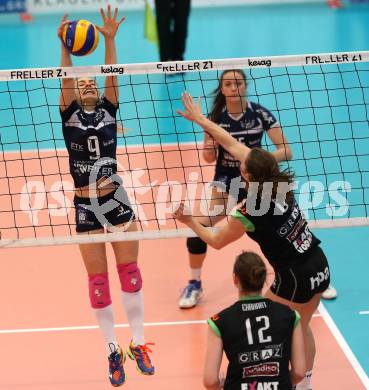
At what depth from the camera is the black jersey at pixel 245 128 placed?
24.1 ft

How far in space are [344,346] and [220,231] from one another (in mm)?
2068

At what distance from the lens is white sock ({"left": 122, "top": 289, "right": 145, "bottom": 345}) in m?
6.20

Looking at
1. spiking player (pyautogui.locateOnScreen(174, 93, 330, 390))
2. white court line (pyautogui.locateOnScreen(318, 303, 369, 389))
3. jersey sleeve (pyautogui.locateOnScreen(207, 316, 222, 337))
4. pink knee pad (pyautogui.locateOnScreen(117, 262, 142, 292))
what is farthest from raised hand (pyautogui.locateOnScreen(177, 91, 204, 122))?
white court line (pyautogui.locateOnScreen(318, 303, 369, 389))

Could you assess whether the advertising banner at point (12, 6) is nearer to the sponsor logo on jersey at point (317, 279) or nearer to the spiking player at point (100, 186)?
the spiking player at point (100, 186)

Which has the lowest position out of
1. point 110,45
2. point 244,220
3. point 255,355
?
point 255,355

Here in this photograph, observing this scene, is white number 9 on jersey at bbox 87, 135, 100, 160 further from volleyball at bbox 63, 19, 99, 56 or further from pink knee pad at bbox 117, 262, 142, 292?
pink knee pad at bbox 117, 262, 142, 292

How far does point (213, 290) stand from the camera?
7.79 m

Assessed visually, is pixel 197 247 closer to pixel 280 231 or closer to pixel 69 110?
pixel 69 110

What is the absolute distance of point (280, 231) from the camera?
5246 mm

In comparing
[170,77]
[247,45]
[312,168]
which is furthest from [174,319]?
[247,45]

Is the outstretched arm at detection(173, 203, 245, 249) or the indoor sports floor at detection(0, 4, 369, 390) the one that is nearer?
the outstretched arm at detection(173, 203, 245, 249)

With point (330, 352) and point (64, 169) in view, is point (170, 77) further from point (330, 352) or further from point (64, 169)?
point (330, 352)

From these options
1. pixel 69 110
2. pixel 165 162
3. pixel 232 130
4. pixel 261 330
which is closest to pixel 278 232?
pixel 261 330

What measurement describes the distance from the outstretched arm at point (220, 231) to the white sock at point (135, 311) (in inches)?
40.3
